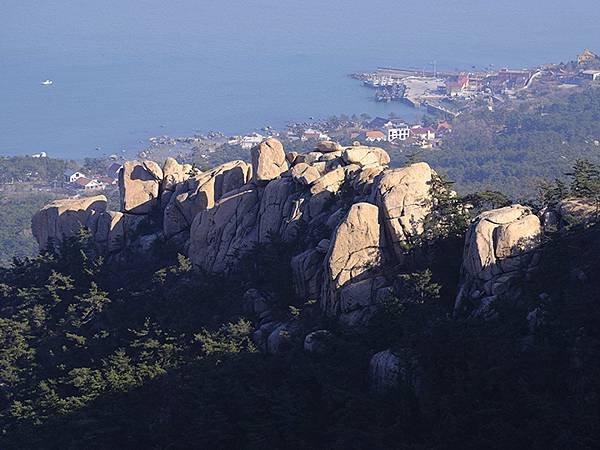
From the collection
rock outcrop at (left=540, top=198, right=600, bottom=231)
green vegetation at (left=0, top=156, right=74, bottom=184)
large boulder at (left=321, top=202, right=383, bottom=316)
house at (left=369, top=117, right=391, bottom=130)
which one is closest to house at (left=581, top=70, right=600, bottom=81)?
house at (left=369, top=117, right=391, bottom=130)

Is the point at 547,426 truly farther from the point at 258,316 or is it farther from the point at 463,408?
the point at 258,316

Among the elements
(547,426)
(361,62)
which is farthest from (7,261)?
(361,62)

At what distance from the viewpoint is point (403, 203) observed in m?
14.7

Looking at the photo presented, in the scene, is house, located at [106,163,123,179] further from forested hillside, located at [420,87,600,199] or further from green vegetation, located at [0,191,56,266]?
forested hillside, located at [420,87,600,199]

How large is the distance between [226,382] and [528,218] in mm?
4633

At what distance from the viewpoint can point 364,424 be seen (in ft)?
39.7

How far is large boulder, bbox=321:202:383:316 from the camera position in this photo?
14.3m

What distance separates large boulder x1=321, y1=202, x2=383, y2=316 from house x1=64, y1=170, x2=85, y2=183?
40.7 m

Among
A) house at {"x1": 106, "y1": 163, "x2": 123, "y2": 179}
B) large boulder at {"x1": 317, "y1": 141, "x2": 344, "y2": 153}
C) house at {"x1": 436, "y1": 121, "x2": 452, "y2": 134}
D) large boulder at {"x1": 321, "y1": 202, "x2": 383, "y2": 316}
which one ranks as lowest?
house at {"x1": 106, "y1": 163, "x2": 123, "y2": 179}

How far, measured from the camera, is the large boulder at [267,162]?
18219 mm

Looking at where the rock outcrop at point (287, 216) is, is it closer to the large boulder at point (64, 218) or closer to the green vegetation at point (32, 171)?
the large boulder at point (64, 218)

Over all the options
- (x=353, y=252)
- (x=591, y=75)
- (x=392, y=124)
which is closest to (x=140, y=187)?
(x=353, y=252)

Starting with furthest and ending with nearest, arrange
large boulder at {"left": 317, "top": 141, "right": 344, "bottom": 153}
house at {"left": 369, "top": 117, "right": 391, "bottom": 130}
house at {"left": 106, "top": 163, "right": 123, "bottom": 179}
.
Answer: house at {"left": 369, "top": 117, "right": 391, "bottom": 130} → house at {"left": 106, "top": 163, "right": 123, "bottom": 179} → large boulder at {"left": 317, "top": 141, "right": 344, "bottom": 153}

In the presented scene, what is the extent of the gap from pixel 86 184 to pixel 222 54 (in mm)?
53493
